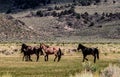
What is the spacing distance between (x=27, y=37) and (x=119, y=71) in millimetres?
140017

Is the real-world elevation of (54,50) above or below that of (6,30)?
above

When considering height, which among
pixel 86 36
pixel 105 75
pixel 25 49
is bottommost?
pixel 86 36

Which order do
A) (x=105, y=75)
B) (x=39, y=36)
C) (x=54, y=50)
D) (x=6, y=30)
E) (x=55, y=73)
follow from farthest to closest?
(x=39, y=36)
(x=6, y=30)
(x=54, y=50)
(x=55, y=73)
(x=105, y=75)

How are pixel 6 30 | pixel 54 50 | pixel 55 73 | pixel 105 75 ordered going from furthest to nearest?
pixel 6 30 < pixel 54 50 < pixel 55 73 < pixel 105 75

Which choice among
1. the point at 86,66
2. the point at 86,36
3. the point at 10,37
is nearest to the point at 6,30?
the point at 10,37

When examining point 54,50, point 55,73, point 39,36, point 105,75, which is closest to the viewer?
point 105,75

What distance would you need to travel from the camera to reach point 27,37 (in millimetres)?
165375

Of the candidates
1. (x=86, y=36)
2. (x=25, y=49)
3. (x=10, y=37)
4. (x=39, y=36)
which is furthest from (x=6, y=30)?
(x=25, y=49)

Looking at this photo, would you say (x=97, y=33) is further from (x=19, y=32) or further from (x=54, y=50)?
(x=54, y=50)

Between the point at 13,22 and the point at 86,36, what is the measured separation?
3474cm

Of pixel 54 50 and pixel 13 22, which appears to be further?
pixel 13 22

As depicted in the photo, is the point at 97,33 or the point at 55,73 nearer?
the point at 55,73

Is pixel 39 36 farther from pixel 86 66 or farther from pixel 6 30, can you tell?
pixel 86 66

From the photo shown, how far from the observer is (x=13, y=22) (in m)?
168
